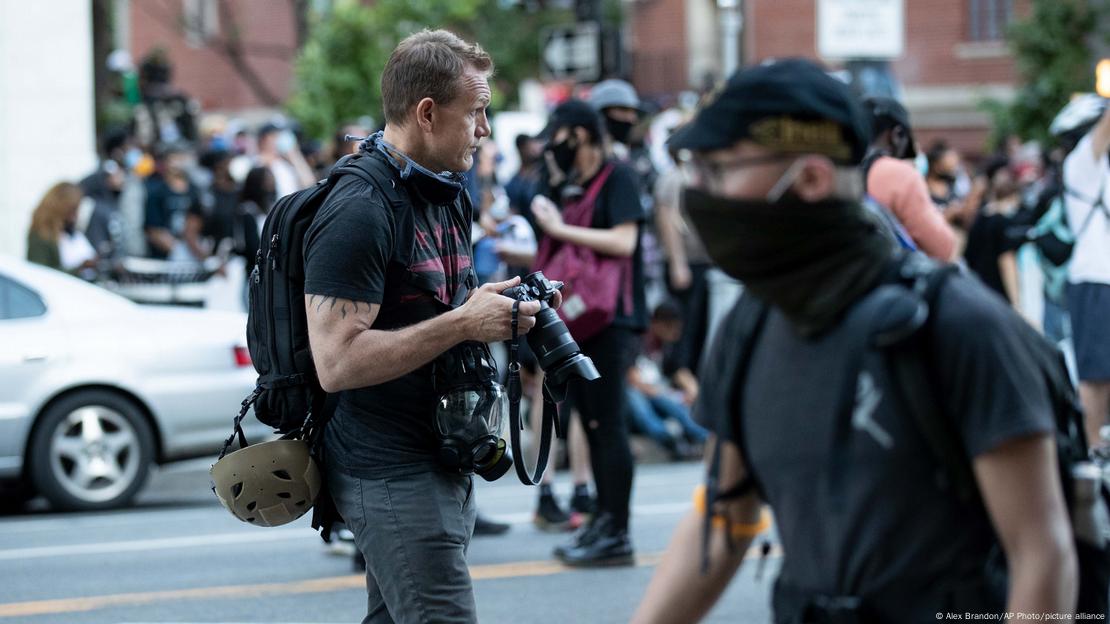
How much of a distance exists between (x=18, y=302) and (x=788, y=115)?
8342 millimetres

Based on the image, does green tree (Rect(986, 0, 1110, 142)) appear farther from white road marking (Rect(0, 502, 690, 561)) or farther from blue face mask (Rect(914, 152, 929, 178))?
white road marking (Rect(0, 502, 690, 561))

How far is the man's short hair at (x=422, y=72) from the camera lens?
4.12 meters

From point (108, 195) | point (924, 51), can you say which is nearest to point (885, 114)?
point (108, 195)

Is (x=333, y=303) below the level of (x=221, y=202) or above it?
above

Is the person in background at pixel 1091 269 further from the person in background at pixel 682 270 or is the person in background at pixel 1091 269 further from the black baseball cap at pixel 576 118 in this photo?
the person in background at pixel 682 270

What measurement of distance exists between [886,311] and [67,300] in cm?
843

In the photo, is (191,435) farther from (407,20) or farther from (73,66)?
(407,20)

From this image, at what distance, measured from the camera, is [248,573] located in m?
7.82

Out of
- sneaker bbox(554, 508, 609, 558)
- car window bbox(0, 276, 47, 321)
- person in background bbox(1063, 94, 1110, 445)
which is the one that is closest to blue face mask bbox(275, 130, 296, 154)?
car window bbox(0, 276, 47, 321)

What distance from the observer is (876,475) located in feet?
8.25

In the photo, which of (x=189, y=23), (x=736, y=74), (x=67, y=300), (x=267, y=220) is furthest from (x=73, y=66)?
(x=189, y=23)

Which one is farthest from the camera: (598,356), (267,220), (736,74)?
(598,356)

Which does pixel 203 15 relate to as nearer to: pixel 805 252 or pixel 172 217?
pixel 172 217

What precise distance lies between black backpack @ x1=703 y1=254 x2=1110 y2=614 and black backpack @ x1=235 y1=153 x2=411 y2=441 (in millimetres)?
1546
